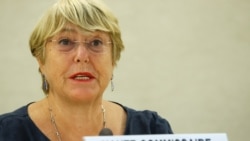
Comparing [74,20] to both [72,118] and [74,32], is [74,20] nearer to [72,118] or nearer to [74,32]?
[74,32]

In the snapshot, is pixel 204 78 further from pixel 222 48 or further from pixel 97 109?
pixel 97 109

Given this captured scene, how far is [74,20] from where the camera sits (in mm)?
1253

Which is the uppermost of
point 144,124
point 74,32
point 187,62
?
point 74,32

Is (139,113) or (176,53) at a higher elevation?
(176,53)

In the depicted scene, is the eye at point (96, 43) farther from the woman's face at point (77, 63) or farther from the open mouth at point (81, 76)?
the open mouth at point (81, 76)

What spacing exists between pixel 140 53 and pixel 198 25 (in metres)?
0.44

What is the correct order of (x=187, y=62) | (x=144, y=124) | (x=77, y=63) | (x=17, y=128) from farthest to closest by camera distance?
(x=187, y=62)
(x=144, y=124)
(x=17, y=128)
(x=77, y=63)

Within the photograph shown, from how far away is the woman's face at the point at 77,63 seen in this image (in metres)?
1.25

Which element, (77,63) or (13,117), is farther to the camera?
(13,117)

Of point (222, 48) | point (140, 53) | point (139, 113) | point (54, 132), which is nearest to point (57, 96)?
point (54, 132)

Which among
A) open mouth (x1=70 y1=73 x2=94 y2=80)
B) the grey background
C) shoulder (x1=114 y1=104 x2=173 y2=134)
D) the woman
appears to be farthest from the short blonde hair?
the grey background

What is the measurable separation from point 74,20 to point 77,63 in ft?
0.49

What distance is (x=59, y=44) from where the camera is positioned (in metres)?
1.28

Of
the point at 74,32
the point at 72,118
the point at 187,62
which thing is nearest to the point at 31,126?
the point at 72,118
